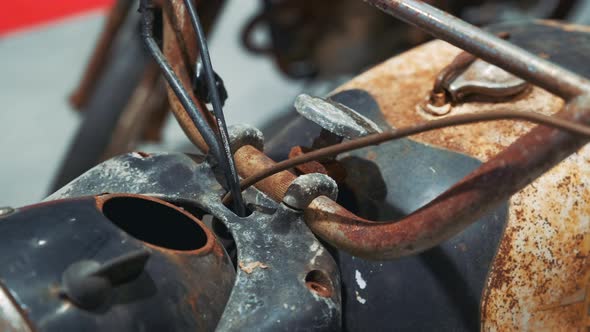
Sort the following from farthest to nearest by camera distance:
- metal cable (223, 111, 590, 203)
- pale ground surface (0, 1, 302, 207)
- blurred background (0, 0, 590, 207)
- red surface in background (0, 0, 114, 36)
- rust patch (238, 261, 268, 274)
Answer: red surface in background (0, 0, 114, 36)
pale ground surface (0, 1, 302, 207)
blurred background (0, 0, 590, 207)
rust patch (238, 261, 268, 274)
metal cable (223, 111, 590, 203)

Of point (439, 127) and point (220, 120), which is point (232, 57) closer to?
point (220, 120)

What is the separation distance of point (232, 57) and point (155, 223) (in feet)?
5.15

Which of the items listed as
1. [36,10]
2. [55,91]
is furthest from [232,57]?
[36,10]

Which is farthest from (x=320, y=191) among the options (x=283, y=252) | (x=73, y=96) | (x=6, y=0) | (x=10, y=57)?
(x=6, y=0)

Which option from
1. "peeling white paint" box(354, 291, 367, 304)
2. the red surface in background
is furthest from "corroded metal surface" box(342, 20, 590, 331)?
the red surface in background

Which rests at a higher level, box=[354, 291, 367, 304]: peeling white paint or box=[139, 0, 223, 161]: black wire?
box=[139, 0, 223, 161]: black wire

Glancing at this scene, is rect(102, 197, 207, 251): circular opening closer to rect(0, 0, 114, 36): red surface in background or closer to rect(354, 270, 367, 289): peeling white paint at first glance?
rect(354, 270, 367, 289): peeling white paint

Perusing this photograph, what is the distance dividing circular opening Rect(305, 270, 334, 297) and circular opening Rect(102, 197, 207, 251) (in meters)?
0.09

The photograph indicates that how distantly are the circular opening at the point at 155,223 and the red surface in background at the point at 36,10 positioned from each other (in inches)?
73.3

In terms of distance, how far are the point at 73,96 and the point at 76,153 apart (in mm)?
450

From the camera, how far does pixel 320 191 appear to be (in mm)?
612

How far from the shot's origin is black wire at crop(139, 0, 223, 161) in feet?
2.16

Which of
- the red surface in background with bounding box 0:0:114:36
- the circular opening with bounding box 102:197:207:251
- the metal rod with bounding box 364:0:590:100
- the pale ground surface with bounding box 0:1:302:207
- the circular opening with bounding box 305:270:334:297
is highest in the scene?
the metal rod with bounding box 364:0:590:100

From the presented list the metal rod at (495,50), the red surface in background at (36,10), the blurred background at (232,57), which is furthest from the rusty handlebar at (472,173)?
the red surface in background at (36,10)
